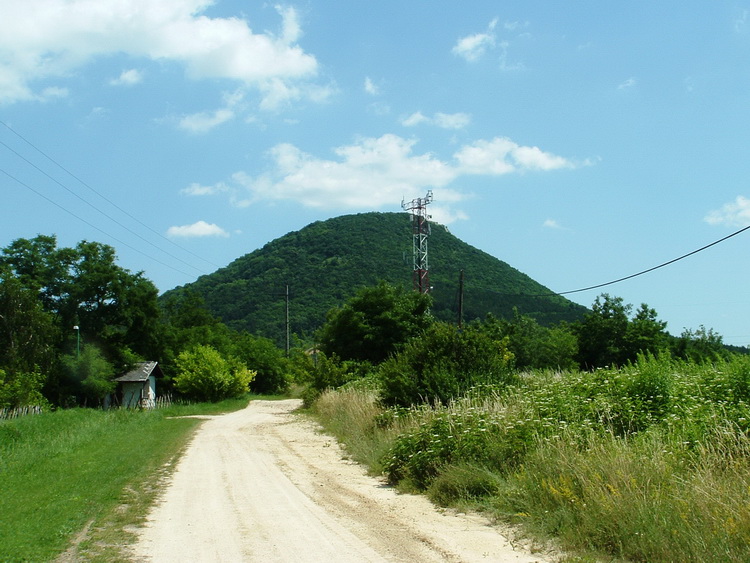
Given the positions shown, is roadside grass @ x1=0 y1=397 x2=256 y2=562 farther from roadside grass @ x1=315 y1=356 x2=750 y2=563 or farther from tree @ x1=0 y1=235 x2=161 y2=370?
tree @ x1=0 y1=235 x2=161 y2=370

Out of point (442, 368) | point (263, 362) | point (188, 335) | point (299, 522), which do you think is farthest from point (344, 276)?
point (299, 522)

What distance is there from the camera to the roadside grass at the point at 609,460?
6.68 m

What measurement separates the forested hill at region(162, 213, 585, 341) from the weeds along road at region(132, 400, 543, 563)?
4906cm

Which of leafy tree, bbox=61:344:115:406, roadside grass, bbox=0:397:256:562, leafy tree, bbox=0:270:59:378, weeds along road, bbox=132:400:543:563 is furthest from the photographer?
leafy tree, bbox=61:344:115:406

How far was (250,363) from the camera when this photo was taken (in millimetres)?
69812

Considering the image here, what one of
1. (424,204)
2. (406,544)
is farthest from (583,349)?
(406,544)

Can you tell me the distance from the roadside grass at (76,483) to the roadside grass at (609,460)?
5.01 metres

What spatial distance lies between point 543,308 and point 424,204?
31513mm

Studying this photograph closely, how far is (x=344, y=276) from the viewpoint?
87688 mm

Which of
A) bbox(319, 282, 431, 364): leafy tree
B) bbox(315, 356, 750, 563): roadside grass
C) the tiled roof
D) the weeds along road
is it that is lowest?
the weeds along road

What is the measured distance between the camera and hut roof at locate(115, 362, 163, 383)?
53656 mm

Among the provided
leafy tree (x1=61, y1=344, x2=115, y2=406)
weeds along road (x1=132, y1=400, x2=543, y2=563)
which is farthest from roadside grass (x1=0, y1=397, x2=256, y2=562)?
leafy tree (x1=61, y1=344, x2=115, y2=406)

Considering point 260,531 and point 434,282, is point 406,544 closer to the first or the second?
point 260,531

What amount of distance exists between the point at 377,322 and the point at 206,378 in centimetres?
2226
